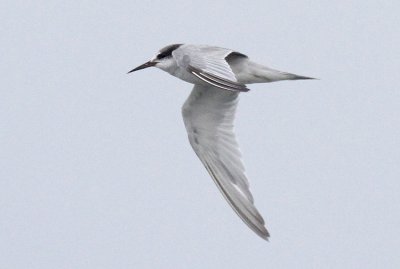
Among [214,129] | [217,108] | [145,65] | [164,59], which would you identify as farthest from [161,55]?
[214,129]

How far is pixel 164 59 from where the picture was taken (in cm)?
1077

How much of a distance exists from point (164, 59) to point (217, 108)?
3.13 ft

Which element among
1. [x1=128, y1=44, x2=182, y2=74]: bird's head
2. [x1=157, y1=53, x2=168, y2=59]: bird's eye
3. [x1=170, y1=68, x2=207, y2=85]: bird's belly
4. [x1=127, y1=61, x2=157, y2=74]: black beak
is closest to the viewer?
[x1=170, y1=68, x2=207, y2=85]: bird's belly

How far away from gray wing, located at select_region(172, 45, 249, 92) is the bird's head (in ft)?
1.19

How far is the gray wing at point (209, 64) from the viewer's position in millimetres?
8859

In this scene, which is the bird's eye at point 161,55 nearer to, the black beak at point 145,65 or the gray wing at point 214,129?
the black beak at point 145,65

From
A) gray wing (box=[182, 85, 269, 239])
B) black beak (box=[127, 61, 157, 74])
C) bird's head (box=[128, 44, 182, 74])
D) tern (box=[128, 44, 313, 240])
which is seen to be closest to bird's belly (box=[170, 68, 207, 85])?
tern (box=[128, 44, 313, 240])

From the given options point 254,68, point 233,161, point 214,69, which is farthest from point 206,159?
point 214,69

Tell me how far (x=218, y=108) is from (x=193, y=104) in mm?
300

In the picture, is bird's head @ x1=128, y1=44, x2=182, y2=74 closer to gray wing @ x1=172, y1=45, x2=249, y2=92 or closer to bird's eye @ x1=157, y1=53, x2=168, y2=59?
bird's eye @ x1=157, y1=53, x2=168, y2=59

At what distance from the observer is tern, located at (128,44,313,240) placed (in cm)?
973

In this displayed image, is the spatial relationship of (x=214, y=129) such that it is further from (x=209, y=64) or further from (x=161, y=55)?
(x=209, y=64)

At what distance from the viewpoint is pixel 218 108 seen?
37.0ft

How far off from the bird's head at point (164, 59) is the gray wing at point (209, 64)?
363 mm
